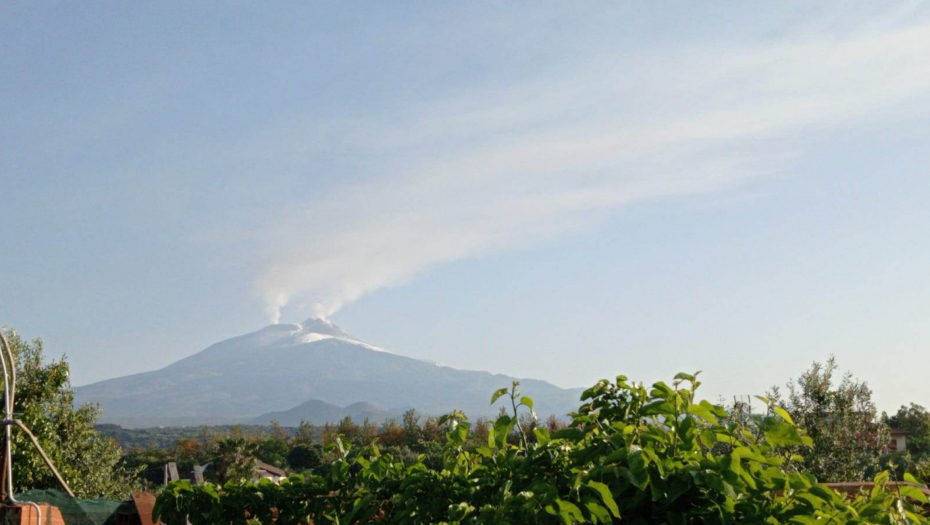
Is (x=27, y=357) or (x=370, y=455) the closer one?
(x=370, y=455)

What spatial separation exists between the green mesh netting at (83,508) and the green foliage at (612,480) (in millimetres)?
1996

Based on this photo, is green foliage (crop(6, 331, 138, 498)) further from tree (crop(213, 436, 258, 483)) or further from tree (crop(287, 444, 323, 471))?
tree (crop(287, 444, 323, 471))

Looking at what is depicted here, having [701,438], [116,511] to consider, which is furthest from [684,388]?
[116,511]

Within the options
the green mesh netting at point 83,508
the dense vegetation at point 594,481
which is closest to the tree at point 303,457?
the green mesh netting at point 83,508

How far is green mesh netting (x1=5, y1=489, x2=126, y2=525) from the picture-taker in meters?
4.81

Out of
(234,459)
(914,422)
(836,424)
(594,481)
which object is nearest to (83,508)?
(594,481)

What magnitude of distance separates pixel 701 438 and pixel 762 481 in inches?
9.0

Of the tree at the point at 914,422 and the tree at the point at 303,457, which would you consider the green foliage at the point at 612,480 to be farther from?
the tree at the point at 303,457

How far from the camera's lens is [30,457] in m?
13.5

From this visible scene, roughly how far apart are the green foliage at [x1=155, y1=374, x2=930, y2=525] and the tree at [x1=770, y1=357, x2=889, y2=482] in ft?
37.1

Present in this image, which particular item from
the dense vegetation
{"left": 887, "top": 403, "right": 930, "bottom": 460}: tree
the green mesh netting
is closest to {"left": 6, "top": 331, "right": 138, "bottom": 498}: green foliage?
the green mesh netting

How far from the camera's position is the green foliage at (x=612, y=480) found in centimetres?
240

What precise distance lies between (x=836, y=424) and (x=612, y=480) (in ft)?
41.2

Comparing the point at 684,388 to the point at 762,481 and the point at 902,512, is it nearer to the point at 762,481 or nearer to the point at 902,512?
the point at 762,481
